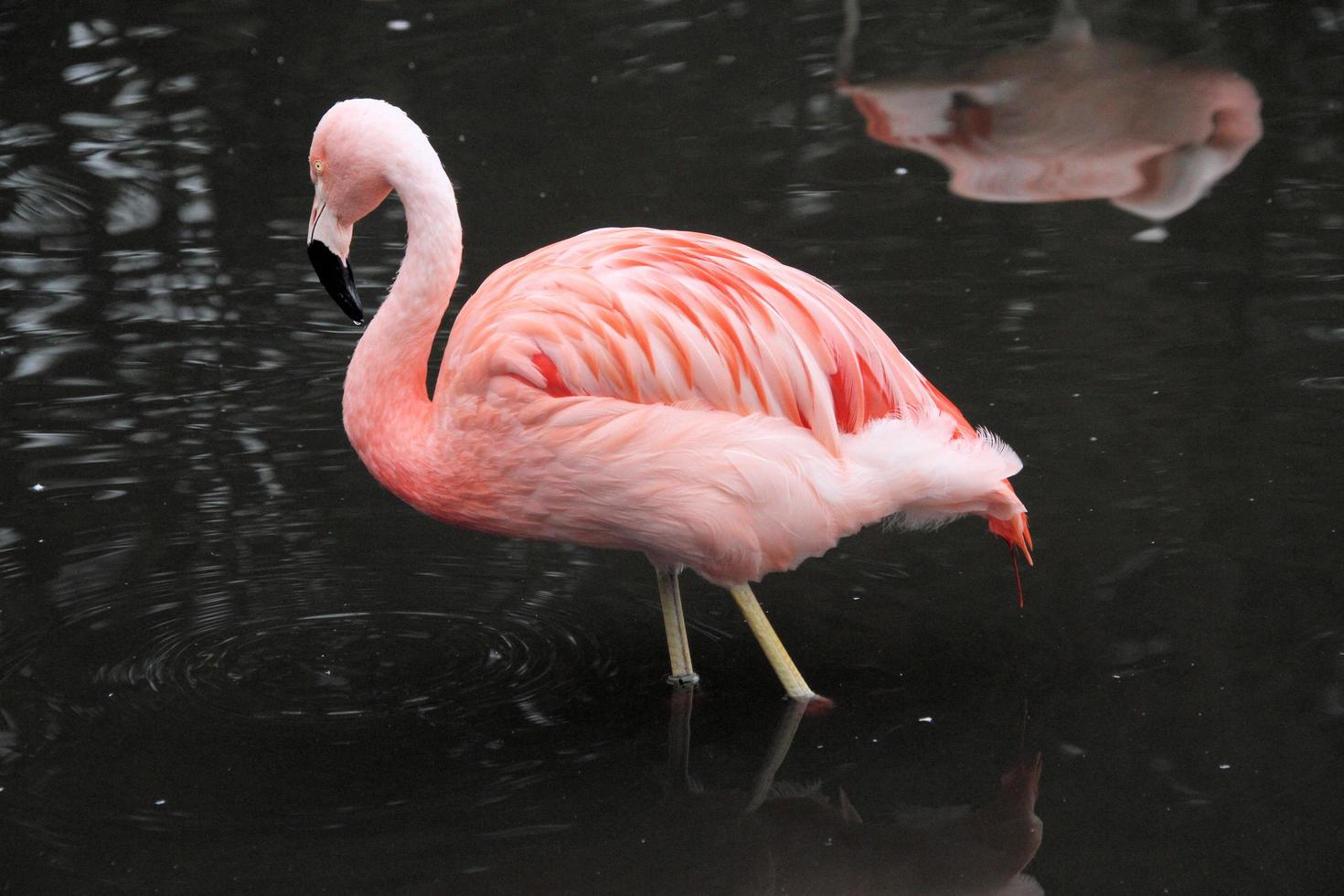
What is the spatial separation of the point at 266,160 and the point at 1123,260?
399 centimetres

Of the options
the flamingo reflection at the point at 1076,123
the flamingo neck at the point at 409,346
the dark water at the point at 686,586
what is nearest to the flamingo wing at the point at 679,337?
the flamingo neck at the point at 409,346

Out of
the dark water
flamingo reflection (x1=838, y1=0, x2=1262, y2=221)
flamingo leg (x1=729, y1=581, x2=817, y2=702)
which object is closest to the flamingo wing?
flamingo leg (x1=729, y1=581, x2=817, y2=702)

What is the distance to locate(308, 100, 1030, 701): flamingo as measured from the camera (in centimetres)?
372

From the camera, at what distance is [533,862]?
346 centimetres

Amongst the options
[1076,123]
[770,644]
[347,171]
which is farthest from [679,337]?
[1076,123]

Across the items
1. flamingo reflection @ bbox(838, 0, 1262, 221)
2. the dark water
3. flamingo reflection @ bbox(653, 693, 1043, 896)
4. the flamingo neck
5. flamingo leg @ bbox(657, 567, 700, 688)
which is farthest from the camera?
flamingo reflection @ bbox(838, 0, 1262, 221)

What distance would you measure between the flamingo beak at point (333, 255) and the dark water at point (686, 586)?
88 centimetres

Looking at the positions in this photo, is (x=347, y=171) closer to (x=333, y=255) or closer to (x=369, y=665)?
(x=333, y=255)

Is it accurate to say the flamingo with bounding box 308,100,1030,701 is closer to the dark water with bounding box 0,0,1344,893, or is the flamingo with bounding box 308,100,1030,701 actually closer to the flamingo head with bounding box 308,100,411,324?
the flamingo head with bounding box 308,100,411,324

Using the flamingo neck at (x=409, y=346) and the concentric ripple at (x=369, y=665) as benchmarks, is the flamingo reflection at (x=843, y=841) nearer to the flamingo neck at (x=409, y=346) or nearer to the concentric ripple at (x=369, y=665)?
the concentric ripple at (x=369, y=665)

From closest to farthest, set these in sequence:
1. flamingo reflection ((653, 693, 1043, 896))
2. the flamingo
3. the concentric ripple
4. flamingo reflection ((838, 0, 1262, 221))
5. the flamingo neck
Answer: flamingo reflection ((653, 693, 1043, 896))
the flamingo
the flamingo neck
the concentric ripple
flamingo reflection ((838, 0, 1262, 221))

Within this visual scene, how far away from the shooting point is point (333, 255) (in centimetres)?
413

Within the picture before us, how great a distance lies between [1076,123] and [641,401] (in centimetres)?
A: 443

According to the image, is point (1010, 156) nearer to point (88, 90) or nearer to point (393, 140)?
point (393, 140)
